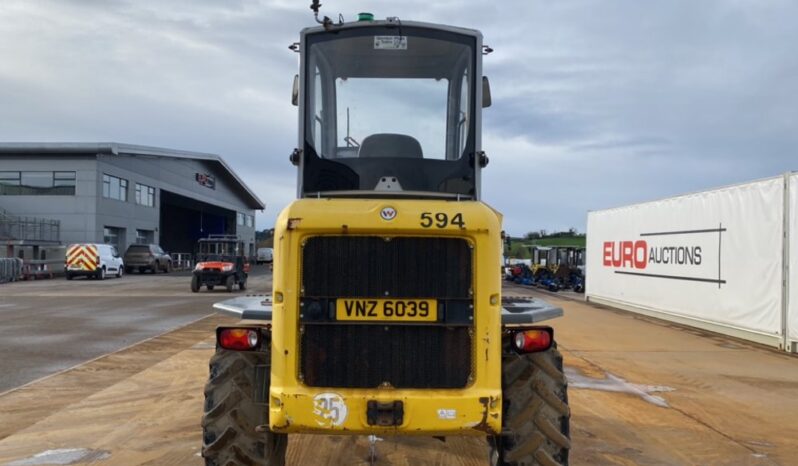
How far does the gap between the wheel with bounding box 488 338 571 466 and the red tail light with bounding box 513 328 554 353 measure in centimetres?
5

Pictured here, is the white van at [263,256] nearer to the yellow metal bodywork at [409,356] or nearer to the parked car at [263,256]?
the parked car at [263,256]

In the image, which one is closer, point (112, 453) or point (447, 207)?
point (447, 207)

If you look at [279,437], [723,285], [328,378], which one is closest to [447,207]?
[328,378]

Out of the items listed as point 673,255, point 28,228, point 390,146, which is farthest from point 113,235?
point 390,146

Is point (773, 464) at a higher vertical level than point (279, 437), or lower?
lower

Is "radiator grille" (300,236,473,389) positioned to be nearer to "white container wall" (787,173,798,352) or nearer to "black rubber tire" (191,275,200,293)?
"white container wall" (787,173,798,352)

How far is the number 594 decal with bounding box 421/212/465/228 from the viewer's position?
3.62 metres

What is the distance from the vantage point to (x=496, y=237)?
3674mm

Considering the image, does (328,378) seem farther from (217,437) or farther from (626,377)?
(626,377)

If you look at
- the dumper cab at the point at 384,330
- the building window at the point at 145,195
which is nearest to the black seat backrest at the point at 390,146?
the dumper cab at the point at 384,330

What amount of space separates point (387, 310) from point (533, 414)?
105cm

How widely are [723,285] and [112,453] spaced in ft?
41.3

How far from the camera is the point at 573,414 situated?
22.1 feet

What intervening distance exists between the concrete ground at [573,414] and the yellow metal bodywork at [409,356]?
177 cm
